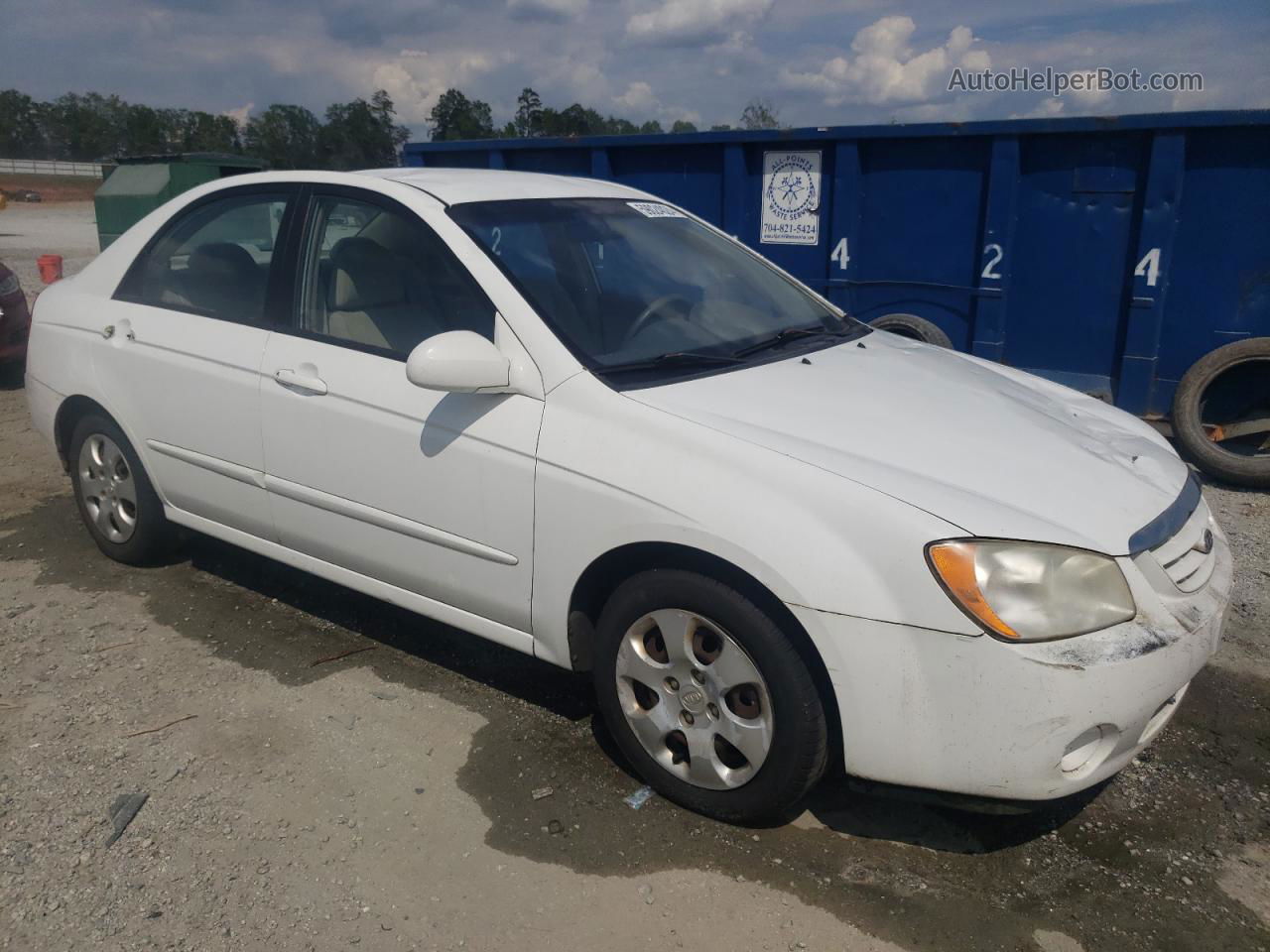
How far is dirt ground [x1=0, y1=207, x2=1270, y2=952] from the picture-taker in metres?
2.49

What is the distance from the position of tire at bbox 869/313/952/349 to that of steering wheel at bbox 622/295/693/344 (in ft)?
12.0

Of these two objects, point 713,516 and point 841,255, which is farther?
point 841,255

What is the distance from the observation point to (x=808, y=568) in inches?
96.6

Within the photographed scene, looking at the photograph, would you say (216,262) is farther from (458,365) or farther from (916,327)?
(916,327)

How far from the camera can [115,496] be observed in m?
4.48

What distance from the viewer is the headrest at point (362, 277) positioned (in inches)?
138

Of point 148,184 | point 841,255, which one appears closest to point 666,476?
point 841,255

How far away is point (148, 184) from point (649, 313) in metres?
10.3

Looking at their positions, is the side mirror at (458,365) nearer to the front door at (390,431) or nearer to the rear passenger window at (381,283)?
the front door at (390,431)

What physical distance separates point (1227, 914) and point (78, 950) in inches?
109

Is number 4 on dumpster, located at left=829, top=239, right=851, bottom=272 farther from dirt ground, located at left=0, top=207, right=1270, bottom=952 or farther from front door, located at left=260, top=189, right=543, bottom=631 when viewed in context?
front door, located at left=260, top=189, right=543, bottom=631

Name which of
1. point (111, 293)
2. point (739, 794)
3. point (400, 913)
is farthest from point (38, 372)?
point (739, 794)

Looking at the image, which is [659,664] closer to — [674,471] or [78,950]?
[674,471]

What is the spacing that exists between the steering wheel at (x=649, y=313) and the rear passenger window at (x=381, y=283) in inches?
17.4
